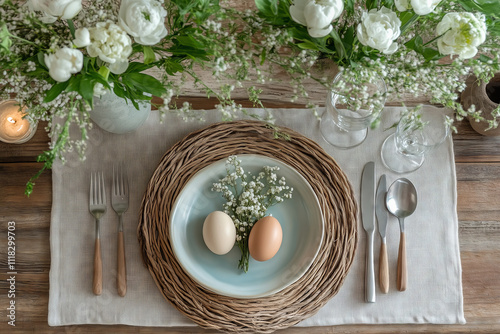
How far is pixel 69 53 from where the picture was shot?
1.84 ft

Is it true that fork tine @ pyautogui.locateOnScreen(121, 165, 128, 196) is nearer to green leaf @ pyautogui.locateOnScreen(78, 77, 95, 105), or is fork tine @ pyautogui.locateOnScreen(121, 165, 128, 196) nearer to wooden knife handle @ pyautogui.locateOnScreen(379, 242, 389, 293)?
green leaf @ pyautogui.locateOnScreen(78, 77, 95, 105)

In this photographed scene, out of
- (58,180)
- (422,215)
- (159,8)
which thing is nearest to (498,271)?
(422,215)

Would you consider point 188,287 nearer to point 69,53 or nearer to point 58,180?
point 58,180

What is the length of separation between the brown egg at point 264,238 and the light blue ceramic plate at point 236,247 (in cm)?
6

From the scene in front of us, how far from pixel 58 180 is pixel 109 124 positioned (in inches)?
8.0

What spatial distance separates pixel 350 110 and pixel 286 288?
0.41 m

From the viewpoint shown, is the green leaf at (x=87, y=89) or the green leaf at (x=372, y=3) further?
the green leaf at (x=372, y=3)

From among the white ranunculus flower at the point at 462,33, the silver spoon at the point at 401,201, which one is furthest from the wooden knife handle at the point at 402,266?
the white ranunculus flower at the point at 462,33

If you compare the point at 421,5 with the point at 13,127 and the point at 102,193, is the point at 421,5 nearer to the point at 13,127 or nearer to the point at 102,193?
the point at 102,193

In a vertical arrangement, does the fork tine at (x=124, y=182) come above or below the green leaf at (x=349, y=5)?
below

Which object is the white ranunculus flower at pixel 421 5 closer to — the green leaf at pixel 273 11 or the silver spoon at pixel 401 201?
the green leaf at pixel 273 11

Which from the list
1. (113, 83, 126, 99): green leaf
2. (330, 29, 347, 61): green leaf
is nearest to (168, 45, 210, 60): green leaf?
(113, 83, 126, 99): green leaf

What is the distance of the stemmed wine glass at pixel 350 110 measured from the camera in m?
0.75

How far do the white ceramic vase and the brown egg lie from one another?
0.34m
